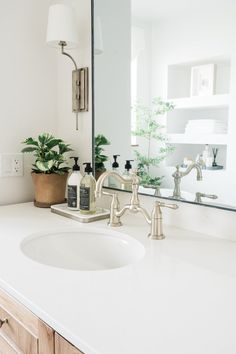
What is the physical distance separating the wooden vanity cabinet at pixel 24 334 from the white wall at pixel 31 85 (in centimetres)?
86

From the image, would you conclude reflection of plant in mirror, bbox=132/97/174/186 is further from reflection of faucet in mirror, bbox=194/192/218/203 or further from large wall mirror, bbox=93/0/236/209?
reflection of faucet in mirror, bbox=194/192/218/203

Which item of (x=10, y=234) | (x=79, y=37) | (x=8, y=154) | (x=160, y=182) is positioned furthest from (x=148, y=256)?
(x=79, y=37)

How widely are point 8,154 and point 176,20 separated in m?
0.93

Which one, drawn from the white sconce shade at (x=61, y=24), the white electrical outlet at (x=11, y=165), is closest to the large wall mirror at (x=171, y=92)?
the white sconce shade at (x=61, y=24)

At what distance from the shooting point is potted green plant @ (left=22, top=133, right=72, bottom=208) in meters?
1.52

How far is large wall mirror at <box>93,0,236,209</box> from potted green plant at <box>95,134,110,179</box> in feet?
0.07

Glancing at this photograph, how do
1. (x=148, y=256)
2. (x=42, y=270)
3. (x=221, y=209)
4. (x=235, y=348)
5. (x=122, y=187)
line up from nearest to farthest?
1. (x=235, y=348)
2. (x=42, y=270)
3. (x=148, y=256)
4. (x=221, y=209)
5. (x=122, y=187)

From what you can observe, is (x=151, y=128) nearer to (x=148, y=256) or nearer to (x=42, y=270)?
(x=148, y=256)

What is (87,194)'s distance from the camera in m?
1.36

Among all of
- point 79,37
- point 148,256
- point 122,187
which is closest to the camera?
point 148,256

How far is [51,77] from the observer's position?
1724 millimetres

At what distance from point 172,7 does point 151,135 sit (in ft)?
1.45

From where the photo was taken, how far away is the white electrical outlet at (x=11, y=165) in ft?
5.22

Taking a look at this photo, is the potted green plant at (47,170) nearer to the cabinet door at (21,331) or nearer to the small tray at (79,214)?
the small tray at (79,214)
